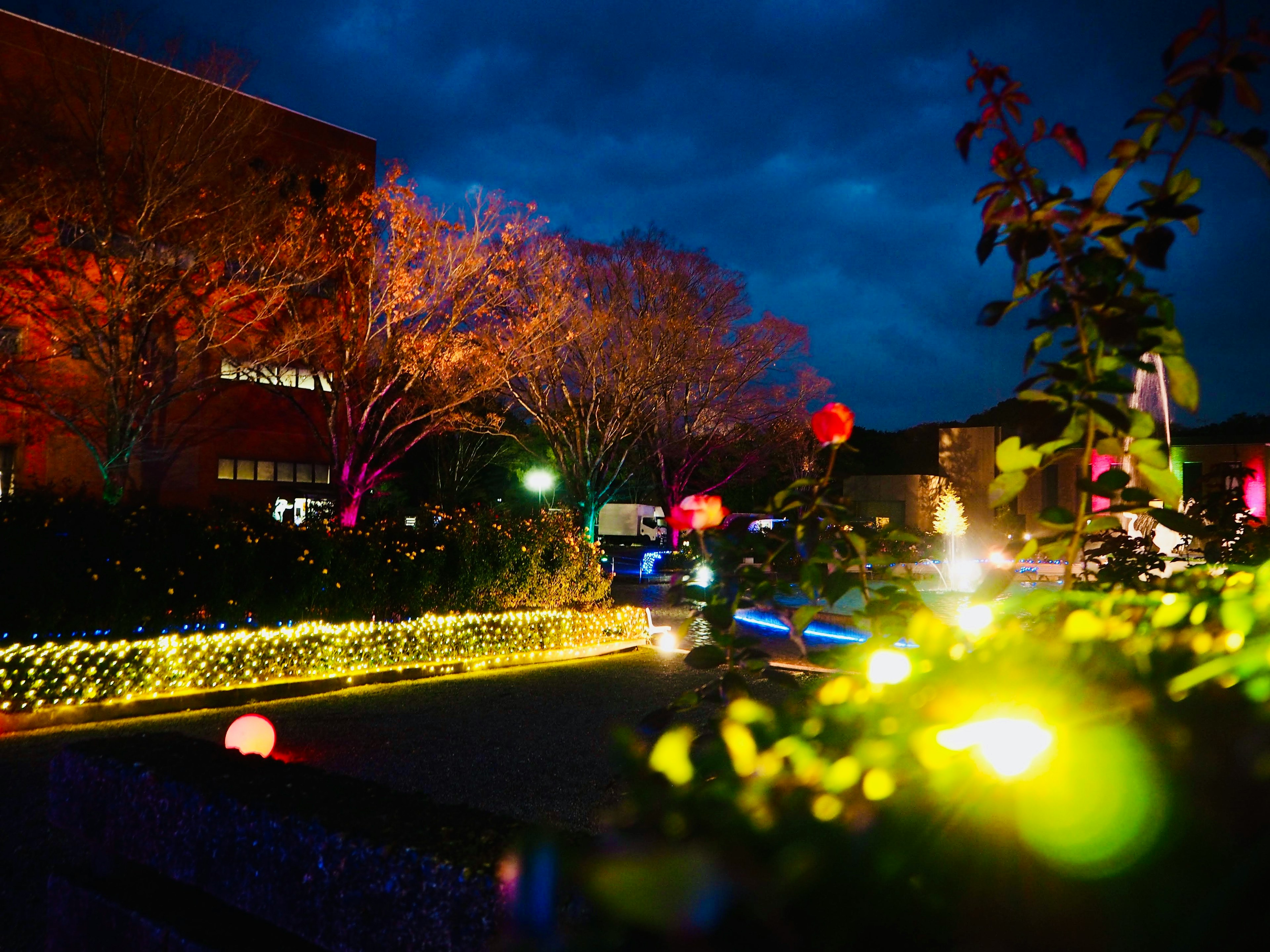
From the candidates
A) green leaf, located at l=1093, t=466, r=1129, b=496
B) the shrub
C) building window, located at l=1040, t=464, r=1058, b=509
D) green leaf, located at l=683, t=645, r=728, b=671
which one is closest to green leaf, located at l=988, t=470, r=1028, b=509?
green leaf, located at l=1093, t=466, r=1129, b=496

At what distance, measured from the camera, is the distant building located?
60.3 ft

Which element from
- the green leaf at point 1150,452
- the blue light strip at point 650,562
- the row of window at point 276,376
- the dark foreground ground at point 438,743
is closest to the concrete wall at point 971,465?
the blue light strip at point 650,562

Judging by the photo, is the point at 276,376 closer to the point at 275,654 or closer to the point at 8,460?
the point at 8,460

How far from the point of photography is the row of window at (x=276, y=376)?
1995 centimetres

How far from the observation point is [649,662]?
13.3m

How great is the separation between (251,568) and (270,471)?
15505 mm

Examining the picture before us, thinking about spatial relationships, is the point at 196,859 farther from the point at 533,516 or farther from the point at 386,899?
the point at 533,516

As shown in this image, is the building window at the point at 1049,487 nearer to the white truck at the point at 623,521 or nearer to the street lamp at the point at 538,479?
the white truck at the point at 623,521

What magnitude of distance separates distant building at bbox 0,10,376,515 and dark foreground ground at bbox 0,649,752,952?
9.44m

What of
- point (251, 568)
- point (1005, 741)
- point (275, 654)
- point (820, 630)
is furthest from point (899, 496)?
point (1005, 741)

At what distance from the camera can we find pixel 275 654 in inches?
407

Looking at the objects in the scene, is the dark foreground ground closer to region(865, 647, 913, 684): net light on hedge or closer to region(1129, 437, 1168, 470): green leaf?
region(865, 647, 913, 684): net light on hedge

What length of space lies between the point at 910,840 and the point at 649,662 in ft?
40.7

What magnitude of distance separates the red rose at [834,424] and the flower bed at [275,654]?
8.37 m
